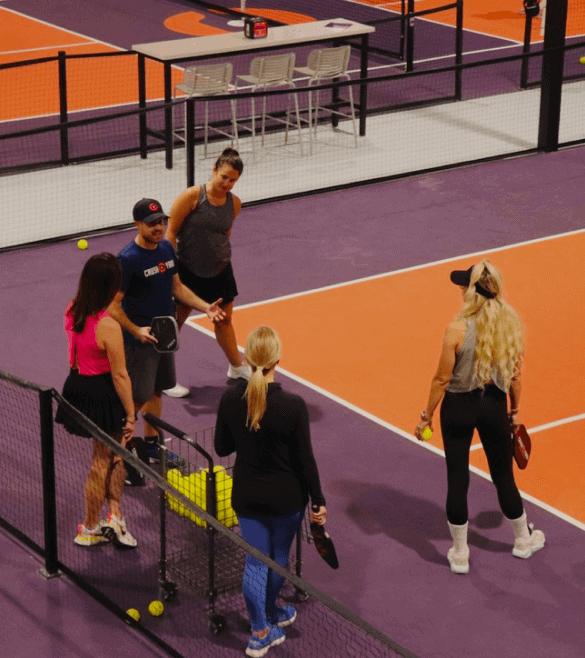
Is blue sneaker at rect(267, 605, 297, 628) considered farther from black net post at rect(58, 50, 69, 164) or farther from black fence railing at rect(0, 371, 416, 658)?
black net post at rect(58, 50, 69, 164)

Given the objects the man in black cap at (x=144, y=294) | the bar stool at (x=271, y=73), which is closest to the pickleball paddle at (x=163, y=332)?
the man in black cap at (x=144, y=294)

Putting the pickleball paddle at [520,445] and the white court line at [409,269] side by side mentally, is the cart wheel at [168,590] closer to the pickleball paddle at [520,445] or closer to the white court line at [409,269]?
the pickleball paddle at [520,445]

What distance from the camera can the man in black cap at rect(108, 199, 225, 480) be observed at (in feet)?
27.3

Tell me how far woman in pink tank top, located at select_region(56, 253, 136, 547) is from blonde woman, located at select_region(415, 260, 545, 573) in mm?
1837

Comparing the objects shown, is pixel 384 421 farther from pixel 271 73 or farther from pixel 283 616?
pixel 271 73

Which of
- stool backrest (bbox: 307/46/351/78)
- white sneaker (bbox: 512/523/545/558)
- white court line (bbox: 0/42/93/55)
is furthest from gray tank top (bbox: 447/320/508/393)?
white court line (bbox: 0/42/93/55)

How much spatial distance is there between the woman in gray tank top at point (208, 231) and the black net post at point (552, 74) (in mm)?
7764

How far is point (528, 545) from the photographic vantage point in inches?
317

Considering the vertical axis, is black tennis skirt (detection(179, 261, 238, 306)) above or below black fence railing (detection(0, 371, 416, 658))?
above

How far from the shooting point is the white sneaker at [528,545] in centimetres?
805

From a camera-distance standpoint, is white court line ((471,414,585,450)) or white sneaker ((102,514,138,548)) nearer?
white sneaker ((102,514,138,548))

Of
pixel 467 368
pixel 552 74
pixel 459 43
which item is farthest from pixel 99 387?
pixel 459 43

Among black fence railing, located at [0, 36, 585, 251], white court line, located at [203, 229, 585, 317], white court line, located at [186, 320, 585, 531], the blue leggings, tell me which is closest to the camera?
the blue leggings

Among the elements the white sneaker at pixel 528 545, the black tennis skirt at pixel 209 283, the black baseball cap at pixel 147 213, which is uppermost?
the black baseball cap at pixel 147 213
